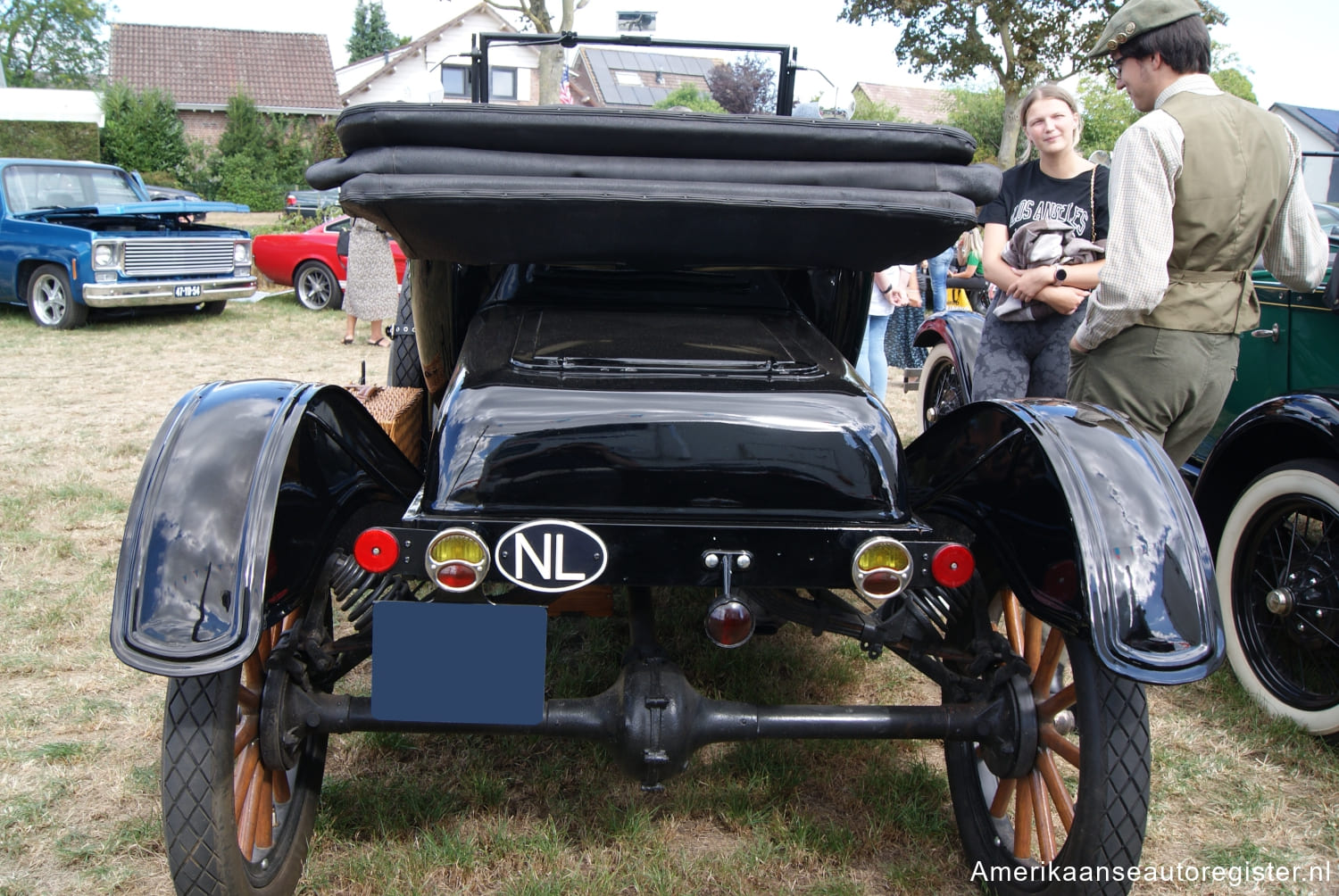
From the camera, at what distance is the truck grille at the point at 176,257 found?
463 inches

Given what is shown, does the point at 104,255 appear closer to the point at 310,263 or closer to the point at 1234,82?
the point at 310,263

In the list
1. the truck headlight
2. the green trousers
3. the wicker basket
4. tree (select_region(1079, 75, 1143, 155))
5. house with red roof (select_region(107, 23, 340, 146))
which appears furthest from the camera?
house with red roof (select_region(107, 23, 340, 146))

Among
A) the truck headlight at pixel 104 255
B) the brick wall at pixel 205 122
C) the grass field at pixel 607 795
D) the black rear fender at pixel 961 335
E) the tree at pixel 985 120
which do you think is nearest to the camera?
the grass field at pixel 607 795

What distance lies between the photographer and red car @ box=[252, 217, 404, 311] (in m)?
14.0

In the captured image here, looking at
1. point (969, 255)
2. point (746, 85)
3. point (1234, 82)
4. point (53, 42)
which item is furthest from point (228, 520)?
point (53, 42)

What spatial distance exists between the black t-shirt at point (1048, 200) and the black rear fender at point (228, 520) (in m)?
2.52

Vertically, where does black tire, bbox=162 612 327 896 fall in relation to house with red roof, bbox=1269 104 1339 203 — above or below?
below

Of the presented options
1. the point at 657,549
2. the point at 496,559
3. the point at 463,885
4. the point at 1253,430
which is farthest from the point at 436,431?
the point at 1253,430

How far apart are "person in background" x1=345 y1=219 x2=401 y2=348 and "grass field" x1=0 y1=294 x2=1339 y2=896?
660cm

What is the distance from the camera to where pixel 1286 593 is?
3.18 m

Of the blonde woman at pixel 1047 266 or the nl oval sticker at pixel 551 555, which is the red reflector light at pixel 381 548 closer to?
the nl oval sticker at pixel 551 555

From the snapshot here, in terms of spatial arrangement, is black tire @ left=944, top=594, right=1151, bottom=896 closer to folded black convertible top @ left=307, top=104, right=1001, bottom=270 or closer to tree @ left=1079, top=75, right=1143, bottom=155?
folded black convertible top @ left=307, top=104, right=1001, bottom=270

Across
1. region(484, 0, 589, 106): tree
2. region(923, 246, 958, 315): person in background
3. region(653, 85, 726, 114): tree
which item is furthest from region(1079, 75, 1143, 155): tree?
region(923, 246, 958, 315): person in background

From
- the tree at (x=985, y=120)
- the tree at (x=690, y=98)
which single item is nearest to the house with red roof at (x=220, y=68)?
the tree at (x=985, y=120)
